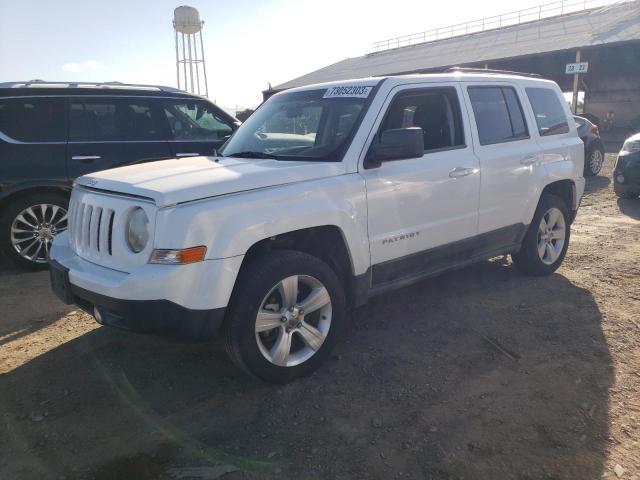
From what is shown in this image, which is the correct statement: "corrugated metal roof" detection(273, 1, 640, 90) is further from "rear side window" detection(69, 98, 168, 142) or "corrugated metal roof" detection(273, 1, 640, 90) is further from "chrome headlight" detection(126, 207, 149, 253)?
"chrome headlight" detection(126, 207, 149, 253)

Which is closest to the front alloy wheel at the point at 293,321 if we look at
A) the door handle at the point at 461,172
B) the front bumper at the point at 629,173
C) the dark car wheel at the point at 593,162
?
the door handle at the point at 461,172

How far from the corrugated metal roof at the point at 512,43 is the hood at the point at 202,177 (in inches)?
980

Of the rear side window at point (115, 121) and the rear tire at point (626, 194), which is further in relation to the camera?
the rear tire at point (626, 194)

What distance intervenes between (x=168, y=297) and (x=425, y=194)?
203 cm

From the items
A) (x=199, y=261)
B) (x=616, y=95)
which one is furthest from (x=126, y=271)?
(x=616, y=95)

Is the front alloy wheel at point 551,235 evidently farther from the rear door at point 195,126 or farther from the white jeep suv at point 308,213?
the rear door at point 195,126

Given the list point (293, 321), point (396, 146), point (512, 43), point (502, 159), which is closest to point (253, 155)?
point (396, 146)

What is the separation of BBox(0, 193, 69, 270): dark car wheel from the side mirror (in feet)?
12.7

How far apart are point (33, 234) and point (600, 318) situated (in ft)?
18.5

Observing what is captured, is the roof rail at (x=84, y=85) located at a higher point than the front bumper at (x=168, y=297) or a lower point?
higher

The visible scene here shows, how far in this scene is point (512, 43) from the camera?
2888 centimetres

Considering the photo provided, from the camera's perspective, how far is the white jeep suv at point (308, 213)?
276cm

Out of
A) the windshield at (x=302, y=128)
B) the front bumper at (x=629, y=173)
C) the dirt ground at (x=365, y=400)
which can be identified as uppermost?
the windshield at (x=302, y=128)

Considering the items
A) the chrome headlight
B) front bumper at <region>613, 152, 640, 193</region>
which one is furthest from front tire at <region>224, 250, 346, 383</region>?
front bumper at <region>613, 152, 640, 193</region>
